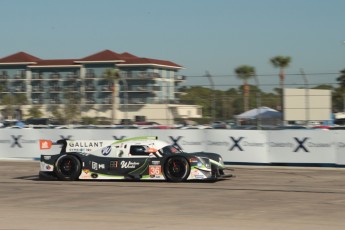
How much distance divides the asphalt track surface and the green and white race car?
33 cm

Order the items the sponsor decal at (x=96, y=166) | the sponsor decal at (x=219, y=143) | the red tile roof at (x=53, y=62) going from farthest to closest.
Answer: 1. the red tile roof at (x=53, y=62)
2. the sponsor decal at (x=219, y=143)
3. the sponsor decal at (x=96, y=166)

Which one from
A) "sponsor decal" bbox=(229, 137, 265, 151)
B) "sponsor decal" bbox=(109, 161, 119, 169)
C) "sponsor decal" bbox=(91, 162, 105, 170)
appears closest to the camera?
"sponsor decal" bbox=(109, 161, 119, 169)

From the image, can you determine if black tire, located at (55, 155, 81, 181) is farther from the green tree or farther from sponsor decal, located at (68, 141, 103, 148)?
the green tree

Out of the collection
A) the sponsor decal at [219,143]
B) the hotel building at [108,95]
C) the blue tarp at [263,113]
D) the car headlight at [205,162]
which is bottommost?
the car headlight at [205,162]

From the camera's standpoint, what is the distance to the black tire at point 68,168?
16.5 m

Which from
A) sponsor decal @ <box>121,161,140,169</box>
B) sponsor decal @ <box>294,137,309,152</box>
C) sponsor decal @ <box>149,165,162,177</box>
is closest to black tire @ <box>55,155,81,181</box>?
sponsor decal @ <box>121,161,140,169</box>

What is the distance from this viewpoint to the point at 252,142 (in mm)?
21781

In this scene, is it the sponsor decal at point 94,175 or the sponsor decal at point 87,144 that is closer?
the sponsor decal at point 94,175

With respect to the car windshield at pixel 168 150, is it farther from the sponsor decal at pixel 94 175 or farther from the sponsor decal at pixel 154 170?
the sponsor decal at pixel 94 175

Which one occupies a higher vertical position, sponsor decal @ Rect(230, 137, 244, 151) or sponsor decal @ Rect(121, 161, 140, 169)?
sponsor decal @ Rect(230, 137, 244, 151)

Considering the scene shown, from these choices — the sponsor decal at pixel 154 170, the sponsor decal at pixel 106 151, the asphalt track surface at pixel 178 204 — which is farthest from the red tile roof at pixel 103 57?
the sponsor decal at pixel 154 170

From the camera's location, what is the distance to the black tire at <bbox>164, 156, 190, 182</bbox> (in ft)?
51.6

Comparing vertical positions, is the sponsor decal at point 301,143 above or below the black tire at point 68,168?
above

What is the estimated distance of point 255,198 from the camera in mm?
12508
